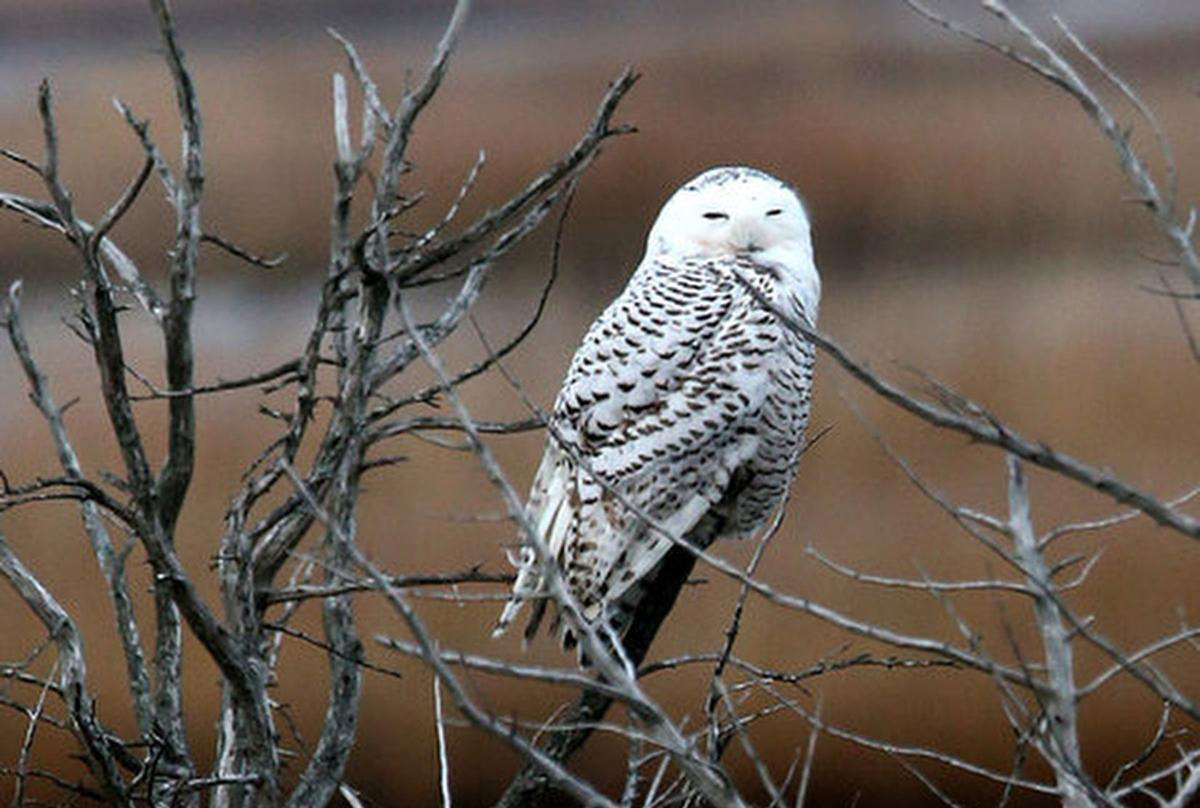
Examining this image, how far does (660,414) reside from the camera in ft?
11.3

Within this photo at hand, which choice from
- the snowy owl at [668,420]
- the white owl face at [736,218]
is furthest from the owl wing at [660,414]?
the white owl face at [736,218]

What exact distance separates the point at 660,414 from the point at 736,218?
0.40 metres

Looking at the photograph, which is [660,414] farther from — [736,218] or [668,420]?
[736,218]

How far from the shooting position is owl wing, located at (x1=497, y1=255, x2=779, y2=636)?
3418 millimetres

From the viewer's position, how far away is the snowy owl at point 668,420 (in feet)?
11.1

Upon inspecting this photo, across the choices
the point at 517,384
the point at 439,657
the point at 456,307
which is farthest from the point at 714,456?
the point at 439,657

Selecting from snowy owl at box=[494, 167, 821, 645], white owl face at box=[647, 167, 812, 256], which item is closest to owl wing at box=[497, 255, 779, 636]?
snowy owl at box=[494, 167, 821, 645]

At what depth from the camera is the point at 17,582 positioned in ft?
9.83

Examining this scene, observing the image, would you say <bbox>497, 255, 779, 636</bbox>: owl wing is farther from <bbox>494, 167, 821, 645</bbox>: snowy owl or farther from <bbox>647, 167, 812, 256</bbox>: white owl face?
<bbox>647, 167, 812, 256</bbox>: white owl face

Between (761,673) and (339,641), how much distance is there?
668mm

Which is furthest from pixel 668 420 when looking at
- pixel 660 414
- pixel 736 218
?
pixel 736 218

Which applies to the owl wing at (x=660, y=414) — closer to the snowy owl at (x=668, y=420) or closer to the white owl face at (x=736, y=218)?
the snowy owl at (x=668, y=420)

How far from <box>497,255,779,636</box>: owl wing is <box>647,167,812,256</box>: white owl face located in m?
0.13

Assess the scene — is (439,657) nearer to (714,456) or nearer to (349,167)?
(349,167)
